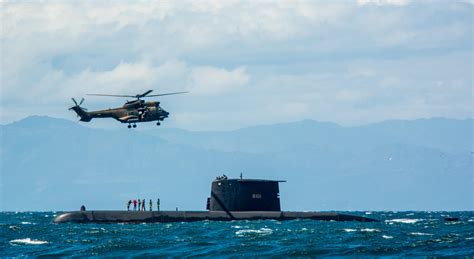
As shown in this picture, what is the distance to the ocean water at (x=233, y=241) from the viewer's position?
53.7 meters

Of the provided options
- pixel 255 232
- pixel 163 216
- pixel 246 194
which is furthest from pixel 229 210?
pixel 255 232

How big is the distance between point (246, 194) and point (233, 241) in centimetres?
2372

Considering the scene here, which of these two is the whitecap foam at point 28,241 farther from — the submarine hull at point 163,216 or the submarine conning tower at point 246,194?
the submarine conning tower at point 246,194

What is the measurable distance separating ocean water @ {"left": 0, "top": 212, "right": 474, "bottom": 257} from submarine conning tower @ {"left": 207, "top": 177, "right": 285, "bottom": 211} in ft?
21.3

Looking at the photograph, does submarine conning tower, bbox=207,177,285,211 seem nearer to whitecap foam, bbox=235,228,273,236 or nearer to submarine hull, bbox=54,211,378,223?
submarine hull, bbox=54,211,378,223

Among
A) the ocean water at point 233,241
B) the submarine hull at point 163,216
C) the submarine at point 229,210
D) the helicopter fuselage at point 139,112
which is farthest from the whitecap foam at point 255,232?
the helicopter fuselage at point 139,112

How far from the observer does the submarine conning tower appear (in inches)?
→ 3295

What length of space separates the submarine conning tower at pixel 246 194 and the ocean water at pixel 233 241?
649cm

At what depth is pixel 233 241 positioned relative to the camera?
2366 inches

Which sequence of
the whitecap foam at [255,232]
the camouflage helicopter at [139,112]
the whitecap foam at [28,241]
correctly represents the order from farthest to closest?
1. the camouflage helicopter at [139,112]
2. the whitecap foam at [255,232]
3. the whitecap foam at [28,241]

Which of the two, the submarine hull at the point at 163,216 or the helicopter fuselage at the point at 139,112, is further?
the submarine hull at the point at 163,216

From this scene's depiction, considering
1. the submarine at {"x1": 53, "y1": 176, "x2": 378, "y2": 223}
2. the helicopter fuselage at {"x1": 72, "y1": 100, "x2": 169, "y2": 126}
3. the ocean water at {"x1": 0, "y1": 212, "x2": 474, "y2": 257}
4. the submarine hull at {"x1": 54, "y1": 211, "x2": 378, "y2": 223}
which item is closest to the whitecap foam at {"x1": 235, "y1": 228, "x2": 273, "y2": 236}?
the ocean water at {"x1": 0, "y1": 212, "x2": 474, "y2": 257}

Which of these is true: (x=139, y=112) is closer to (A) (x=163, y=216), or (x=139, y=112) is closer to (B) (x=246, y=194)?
(A) (x=163, y=216)

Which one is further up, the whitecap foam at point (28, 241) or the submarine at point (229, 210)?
the submarine at point (229, 210)
